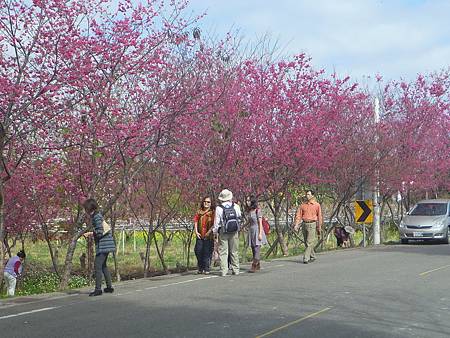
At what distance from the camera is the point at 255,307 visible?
1018 cm

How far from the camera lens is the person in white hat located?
14.8 m

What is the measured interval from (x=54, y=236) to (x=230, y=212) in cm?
622

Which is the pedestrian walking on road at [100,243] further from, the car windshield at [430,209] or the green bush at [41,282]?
the car windshield at [430,209]

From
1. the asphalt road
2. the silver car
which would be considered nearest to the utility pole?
the silver car

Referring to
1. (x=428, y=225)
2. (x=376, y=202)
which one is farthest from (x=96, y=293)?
(x=376, y=202)

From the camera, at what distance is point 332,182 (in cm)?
2453

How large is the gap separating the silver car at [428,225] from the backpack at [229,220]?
12953 millimetres

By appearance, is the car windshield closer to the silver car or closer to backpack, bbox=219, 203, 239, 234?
the silver car

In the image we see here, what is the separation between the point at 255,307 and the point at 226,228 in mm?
4632

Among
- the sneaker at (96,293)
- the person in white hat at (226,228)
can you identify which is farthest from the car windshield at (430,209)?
the sneaker at (96,293)

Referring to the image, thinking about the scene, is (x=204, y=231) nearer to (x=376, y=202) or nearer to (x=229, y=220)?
(x=229, y=220)

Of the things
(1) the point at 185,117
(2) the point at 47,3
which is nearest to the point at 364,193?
(1) the point at 185,117

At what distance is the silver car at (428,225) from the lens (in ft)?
84.4

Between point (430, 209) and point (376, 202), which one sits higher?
point (376, 202)
